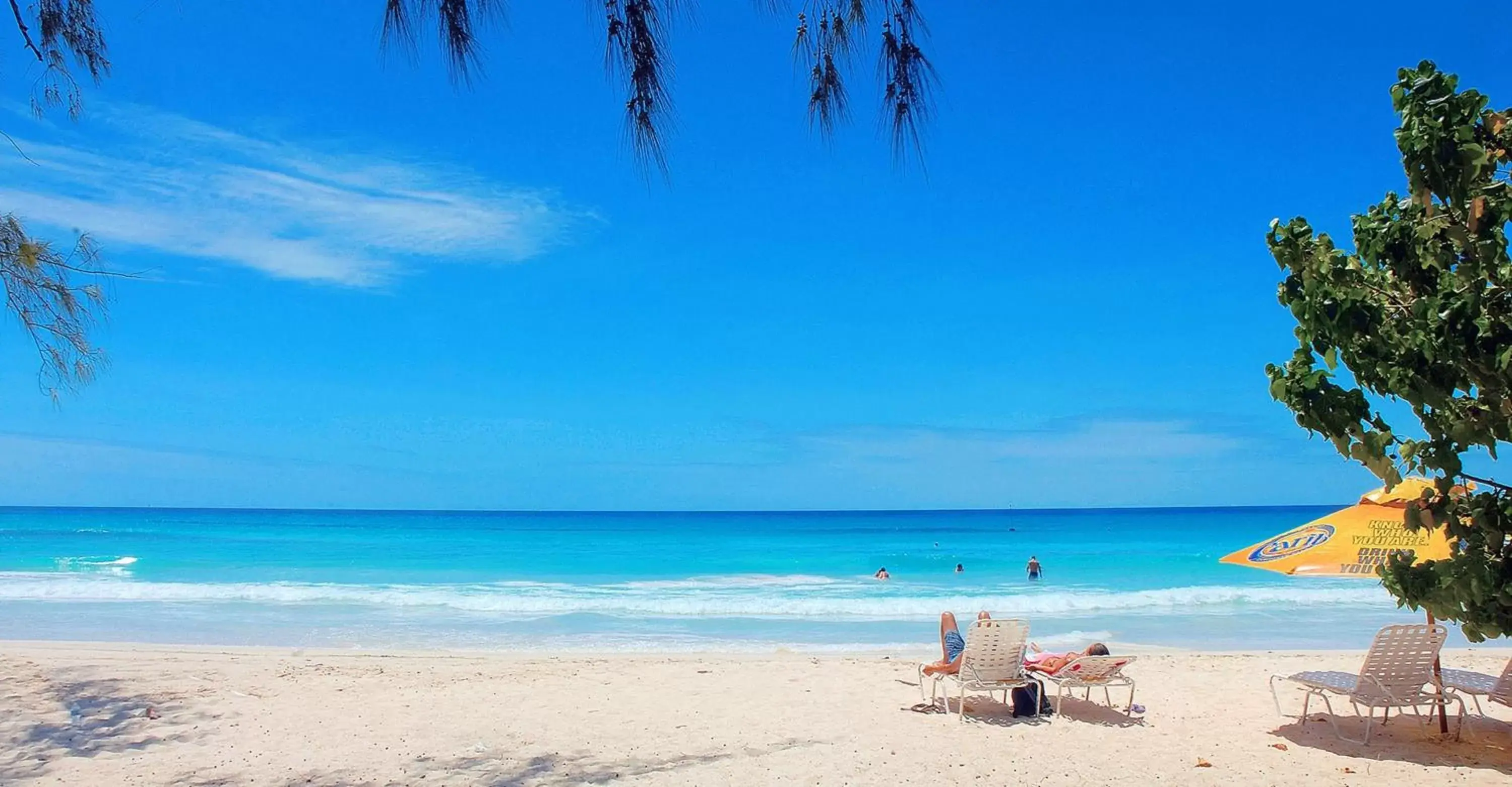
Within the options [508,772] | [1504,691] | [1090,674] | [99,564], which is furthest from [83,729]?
[99,564]

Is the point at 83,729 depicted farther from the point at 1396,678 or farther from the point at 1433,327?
the point at 1396,678

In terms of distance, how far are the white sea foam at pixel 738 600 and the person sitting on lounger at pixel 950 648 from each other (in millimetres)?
8561

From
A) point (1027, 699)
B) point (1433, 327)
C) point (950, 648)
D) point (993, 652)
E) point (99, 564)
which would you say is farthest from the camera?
point (99, 564)

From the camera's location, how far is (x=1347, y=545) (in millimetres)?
7293

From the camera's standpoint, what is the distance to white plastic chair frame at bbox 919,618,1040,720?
7477 millimetres

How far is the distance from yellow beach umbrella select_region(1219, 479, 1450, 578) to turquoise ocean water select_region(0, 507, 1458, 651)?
6.57 meters

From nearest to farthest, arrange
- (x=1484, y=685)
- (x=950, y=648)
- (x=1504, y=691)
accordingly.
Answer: (x=1504, y=691), (x=1484, y=685), (x=950, y=648)

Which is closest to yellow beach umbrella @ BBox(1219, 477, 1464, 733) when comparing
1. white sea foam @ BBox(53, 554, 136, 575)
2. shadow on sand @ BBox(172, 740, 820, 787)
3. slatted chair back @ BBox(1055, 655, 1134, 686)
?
slatted chair back @ BBox(1055, 655, 1134, 686)

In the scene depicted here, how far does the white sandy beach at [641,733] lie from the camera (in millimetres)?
5980

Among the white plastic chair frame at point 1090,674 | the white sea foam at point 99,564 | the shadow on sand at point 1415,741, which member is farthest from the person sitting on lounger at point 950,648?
the white sea foam at point 99,564

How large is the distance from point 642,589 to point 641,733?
1789 centimetres

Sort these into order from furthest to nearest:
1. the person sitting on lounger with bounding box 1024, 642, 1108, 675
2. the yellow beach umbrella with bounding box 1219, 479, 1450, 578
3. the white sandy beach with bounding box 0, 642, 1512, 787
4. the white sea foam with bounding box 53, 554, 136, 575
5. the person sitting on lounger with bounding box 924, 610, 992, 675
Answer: the white sea foam with bounding box 53, 554, 136, 575
the person sitting on lounger with bounding box 924, 610, 992, 675
the person sitting on lounger with bounding box 1024, 642, 1108, 675
the yellow beach umbrella with bounding box 1219, 479, 1450, 578
the white sandy beach with bounding box 0, 642, 1512, 787

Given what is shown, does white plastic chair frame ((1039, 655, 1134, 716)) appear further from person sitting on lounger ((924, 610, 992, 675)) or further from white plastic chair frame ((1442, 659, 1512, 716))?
white plastic chair frame ((1442, 659, 1512, 716))

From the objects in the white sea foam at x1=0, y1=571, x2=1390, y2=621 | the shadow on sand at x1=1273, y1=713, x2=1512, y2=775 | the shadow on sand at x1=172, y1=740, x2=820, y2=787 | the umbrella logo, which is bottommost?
the shadow on sand at x1=172, y1=740, x2=820, y2=787
